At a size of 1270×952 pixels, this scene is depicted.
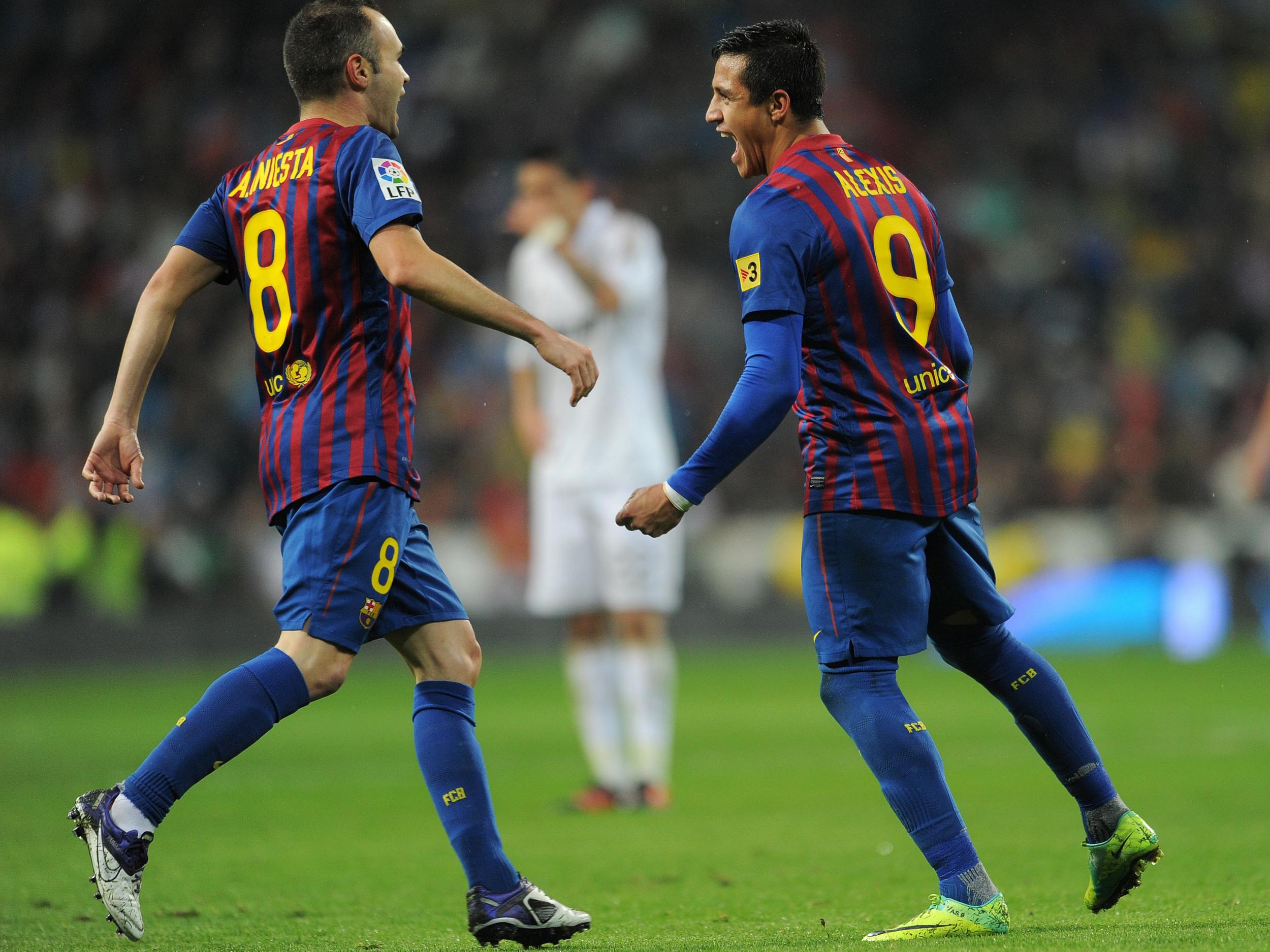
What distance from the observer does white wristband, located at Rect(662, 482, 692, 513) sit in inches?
129

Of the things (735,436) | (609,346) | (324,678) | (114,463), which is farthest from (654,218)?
(324,678)

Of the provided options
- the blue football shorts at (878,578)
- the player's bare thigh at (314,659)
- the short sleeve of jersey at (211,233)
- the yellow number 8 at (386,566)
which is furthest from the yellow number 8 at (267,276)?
the blue football shorts at (878,578)

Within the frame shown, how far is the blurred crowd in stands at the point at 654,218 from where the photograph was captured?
13.9 meters

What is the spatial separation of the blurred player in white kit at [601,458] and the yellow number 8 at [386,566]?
2.97m

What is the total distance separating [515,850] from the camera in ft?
16.7

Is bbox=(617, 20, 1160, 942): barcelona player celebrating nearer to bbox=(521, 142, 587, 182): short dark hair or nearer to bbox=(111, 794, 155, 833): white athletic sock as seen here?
bbox=(111, 794, 155, 833): white athletic sock

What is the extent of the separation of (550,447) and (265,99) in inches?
362

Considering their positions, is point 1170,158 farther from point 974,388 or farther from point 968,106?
point 974,388

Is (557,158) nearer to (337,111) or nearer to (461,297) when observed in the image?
(337,111)

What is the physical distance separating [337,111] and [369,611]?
3.61ft

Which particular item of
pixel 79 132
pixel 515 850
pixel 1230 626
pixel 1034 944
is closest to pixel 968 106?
pixel 1230 626

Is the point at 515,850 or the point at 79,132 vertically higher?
the point at 79,132

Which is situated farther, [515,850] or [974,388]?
[974,388]

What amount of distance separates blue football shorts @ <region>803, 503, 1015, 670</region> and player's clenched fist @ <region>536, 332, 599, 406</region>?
1.88ft
